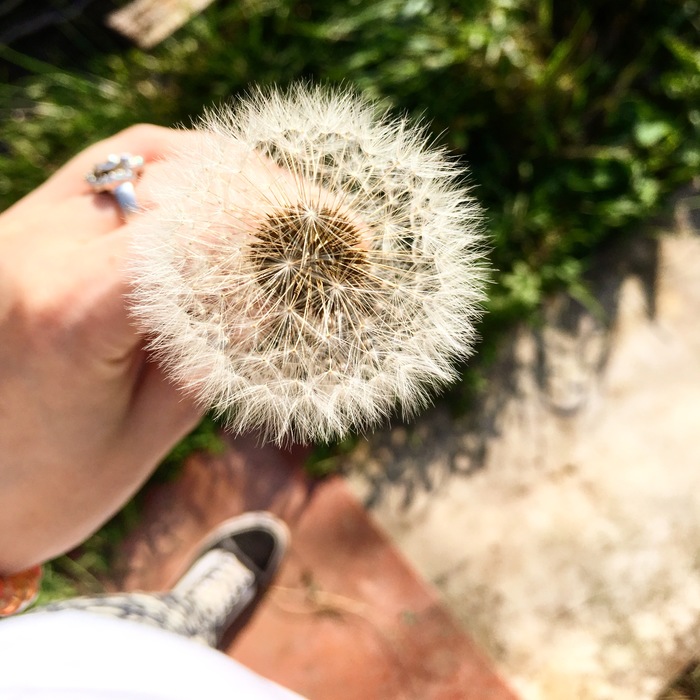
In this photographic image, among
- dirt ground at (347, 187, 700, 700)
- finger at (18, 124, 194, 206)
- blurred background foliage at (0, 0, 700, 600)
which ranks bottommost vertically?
dirt ground at (347, 187, 700, 700)

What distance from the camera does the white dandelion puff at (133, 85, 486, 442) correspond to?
110 cm

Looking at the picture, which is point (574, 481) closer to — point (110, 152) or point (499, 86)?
point (499, 86)

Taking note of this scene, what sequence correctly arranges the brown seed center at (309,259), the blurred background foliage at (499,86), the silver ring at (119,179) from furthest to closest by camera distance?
1. the blurred background foliage at (499,86)
2. the silver ring at (119,179)
3. the brown seed center at (309,259)

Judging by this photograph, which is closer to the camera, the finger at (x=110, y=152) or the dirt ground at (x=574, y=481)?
the finger at (x=110, y=152)

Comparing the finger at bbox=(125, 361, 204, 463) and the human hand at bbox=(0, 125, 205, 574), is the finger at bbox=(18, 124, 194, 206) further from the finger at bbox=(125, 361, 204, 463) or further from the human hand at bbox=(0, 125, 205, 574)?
the finger at bbox=(125, 361, 204, 463)

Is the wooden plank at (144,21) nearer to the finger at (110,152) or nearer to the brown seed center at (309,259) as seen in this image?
the finger at (110,152)

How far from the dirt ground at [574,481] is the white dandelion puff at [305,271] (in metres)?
1.18

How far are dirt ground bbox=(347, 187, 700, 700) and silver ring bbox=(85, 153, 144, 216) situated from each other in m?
1.30

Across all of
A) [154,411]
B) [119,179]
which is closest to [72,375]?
[154,411]

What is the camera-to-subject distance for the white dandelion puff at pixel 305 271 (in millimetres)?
1100

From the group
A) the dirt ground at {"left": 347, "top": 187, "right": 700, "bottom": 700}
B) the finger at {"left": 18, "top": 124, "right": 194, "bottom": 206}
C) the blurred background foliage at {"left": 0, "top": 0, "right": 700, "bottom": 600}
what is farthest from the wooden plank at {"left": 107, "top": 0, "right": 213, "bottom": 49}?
the dirt ground at {"left": 347, "top": 187, "right": 700, "bottom": 700}

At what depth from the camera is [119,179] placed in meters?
1.32

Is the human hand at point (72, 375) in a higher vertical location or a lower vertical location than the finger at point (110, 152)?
lower

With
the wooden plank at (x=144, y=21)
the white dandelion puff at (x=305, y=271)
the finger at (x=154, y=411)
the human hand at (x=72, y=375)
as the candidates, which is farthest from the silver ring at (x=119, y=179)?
the wooden plank at (x=144, y=21)
